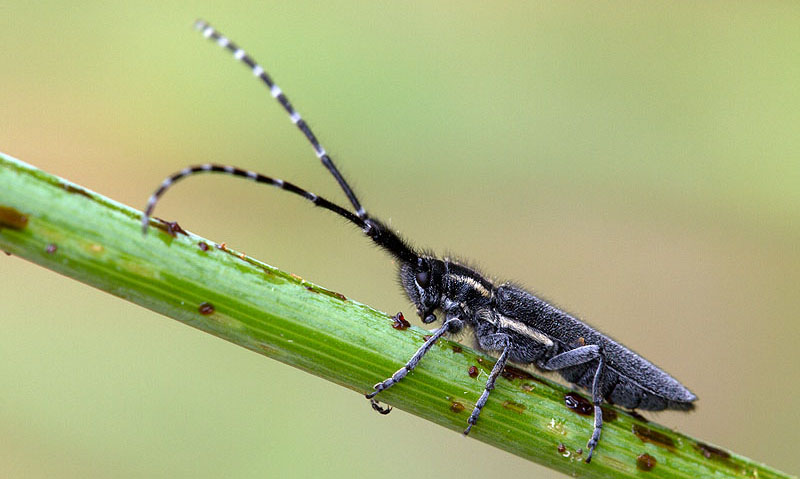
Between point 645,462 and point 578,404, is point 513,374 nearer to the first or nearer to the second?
point 578,404

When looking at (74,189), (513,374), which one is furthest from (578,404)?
(74,189)

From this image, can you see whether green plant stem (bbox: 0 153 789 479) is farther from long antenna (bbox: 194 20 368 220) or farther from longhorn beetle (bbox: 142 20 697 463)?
long antenna (bbox: 194 20 368 220)

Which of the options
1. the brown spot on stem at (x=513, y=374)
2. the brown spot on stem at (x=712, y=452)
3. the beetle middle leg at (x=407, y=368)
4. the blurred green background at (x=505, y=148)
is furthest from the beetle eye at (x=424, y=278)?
the blurred green background at (x=505, y=148)

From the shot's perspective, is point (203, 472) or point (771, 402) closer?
point (203, 472)

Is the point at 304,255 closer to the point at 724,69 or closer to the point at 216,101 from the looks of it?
the point at 216,101

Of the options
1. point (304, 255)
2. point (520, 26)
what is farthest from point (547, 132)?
point (304, 255)

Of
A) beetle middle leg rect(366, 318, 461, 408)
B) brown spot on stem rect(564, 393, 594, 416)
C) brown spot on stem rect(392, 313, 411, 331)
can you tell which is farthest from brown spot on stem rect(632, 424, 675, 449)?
brown spot on stem rect(392, 313, 411, 331)
